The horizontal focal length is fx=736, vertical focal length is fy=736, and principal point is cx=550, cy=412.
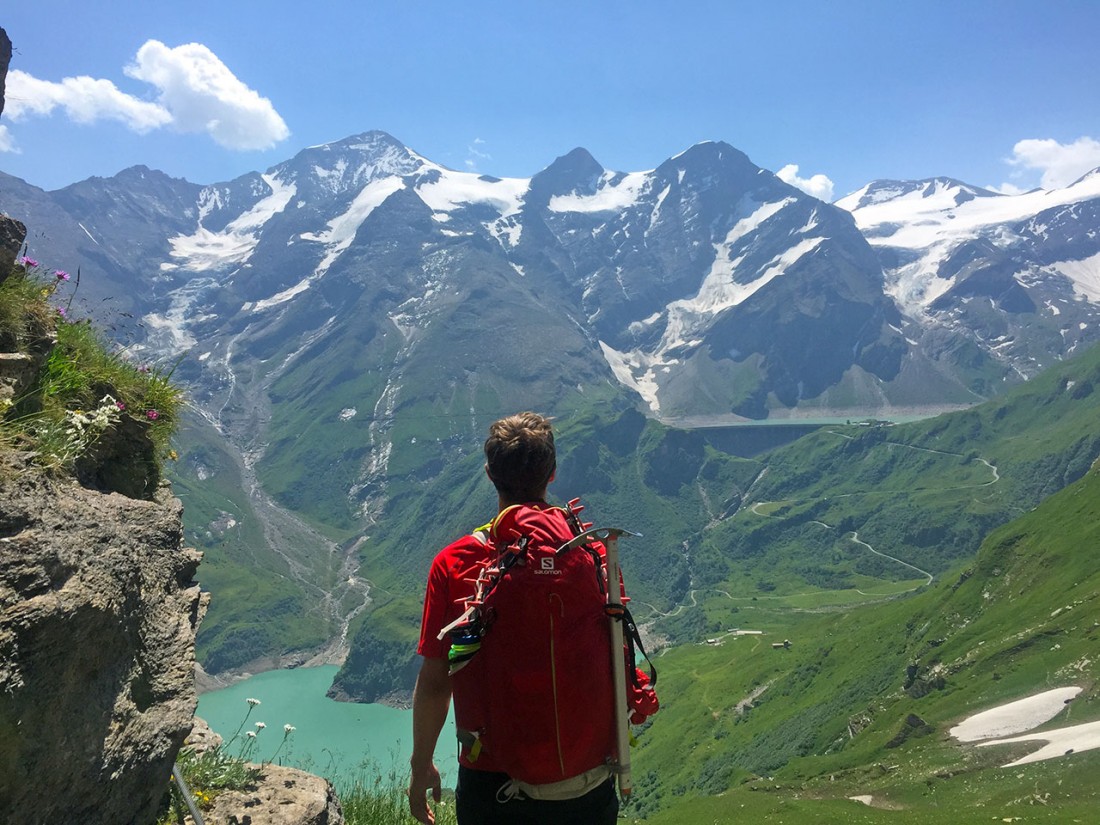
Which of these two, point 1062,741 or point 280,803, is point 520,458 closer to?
point 280,803

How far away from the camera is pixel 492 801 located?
4.59 meters

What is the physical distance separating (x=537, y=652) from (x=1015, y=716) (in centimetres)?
6893

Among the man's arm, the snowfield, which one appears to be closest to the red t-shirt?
the man's arm

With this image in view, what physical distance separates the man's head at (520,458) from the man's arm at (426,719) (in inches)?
46.7

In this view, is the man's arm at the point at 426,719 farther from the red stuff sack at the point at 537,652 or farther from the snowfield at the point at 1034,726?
the snowfield at the point at 1034,726

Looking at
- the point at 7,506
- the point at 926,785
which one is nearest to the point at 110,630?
the point at 7,506

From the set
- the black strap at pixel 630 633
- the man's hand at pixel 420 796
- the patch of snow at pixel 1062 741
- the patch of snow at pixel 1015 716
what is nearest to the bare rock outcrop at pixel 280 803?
the man's hand at pixel 420 796

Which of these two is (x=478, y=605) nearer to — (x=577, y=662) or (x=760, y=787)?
(x=577, y=662)

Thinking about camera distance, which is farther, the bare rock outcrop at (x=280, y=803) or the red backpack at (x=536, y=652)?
the bare rock outcrop at (x=280, y=803)

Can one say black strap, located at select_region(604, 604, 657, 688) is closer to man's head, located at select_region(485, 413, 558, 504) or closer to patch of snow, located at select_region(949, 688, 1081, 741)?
man's head, located at select_region(485, 413, 558, 504)

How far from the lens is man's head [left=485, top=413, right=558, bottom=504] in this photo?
16.1ft

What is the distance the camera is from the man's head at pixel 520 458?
16.1 ft

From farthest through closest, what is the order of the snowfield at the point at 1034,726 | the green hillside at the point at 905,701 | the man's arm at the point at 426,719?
the snowfield at the point at 1034,726 → the green hillside at the point at 905,701 → the man's arm at the point at 426,719

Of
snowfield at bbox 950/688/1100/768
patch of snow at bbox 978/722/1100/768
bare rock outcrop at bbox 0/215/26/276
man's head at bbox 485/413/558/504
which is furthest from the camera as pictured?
snowfield at bbox 950/688/1100/768
